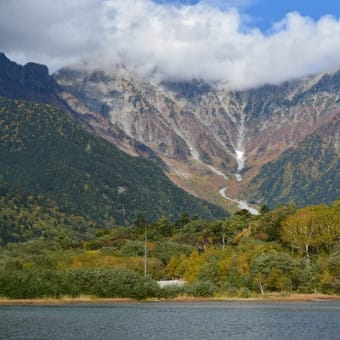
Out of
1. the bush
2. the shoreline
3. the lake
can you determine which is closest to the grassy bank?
the shoreline

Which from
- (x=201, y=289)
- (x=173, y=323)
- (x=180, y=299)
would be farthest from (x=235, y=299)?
(x=173, y=323)

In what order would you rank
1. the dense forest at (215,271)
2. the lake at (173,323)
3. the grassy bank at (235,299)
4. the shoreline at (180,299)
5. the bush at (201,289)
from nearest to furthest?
the lake at (173,323), the shoreline at (180,299), the dense forest at (215,271), the grassy bank at (235,299), the bush at (201,289)

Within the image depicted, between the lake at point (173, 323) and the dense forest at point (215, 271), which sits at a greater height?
the dense forest at point (215, 271)

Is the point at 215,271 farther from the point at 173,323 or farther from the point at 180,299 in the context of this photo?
the point at 173,323

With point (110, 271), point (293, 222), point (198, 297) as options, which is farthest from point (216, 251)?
point (110, 271)

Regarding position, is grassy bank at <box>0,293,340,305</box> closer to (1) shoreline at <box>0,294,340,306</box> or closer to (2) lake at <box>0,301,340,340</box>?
(1) shoreline at <box>0,294,340,306</box>

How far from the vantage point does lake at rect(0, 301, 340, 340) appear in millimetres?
76188

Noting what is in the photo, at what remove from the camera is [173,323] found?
9169cm

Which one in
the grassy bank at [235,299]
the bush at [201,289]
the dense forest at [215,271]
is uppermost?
the dense forest at [215,271]

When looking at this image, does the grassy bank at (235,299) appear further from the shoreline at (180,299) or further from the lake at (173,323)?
the lake at (173,323)

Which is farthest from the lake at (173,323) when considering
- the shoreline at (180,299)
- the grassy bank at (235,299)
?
the grassy bank at (235,299)

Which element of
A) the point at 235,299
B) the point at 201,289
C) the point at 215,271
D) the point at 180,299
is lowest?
the point at 235,299

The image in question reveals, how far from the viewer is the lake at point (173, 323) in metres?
76.2

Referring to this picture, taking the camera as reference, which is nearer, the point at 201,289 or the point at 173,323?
the point at 173,323
